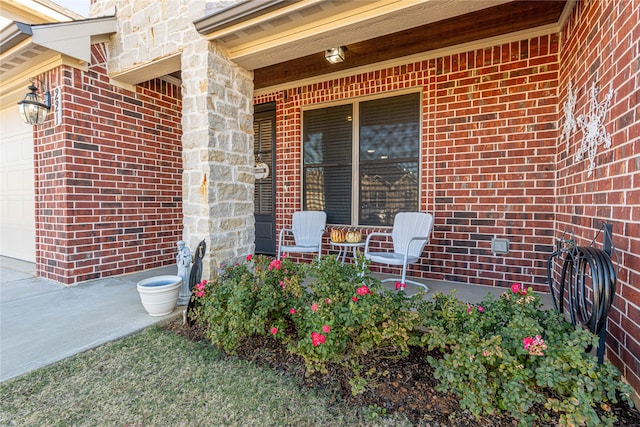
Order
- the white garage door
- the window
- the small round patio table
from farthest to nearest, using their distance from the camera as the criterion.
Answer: the white garage door
the window
the small round patio table

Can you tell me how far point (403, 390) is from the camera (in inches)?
62.6

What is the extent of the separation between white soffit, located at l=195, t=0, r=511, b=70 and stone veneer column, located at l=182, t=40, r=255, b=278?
22 cm

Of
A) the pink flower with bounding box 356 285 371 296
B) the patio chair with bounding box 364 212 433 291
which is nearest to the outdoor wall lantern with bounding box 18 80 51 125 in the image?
the patio chair with bounding box 364 212 433 291

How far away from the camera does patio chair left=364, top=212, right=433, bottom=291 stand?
297cm

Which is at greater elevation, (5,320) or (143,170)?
(143,170)

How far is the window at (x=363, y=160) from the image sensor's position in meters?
3.61

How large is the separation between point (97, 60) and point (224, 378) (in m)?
3.66

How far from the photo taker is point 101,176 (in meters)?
3.50

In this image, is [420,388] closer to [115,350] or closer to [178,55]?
[115,350]

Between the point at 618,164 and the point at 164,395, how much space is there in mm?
2691

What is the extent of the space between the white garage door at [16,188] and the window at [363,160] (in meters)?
3.70

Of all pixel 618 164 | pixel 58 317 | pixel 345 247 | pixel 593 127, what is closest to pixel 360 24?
pixel 593 127

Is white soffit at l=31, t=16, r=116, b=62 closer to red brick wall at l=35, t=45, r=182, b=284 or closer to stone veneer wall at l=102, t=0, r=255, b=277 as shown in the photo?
red brick wall at l=35, t=45, r=182, b=284

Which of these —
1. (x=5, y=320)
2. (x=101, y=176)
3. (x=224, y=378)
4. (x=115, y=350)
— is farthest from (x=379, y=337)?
(x=101, y=176)
